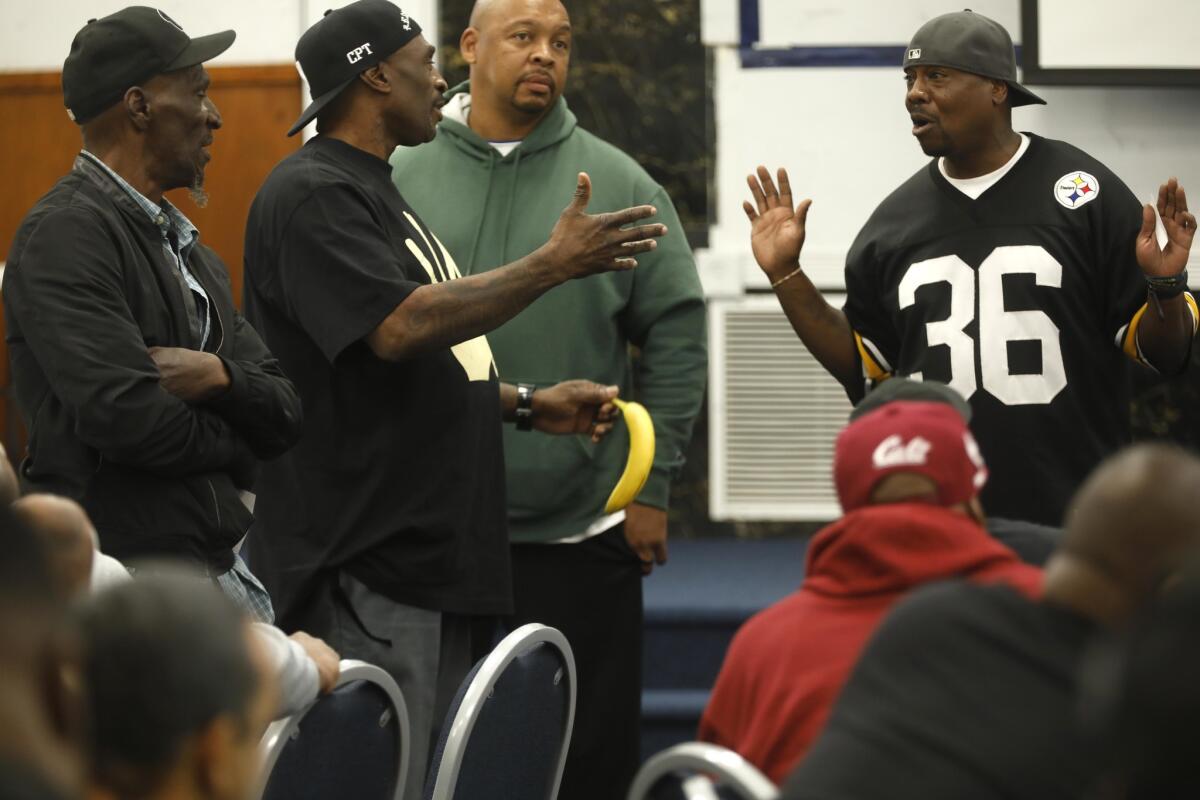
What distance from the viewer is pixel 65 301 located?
2441 millimetres

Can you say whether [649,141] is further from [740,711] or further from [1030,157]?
[740,711]

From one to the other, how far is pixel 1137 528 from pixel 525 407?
1936 mm

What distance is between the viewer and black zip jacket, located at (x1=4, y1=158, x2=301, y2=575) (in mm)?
2424

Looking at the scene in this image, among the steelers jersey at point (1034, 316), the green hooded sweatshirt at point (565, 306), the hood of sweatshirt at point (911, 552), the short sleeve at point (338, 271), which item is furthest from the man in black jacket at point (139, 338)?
the steelers jersey at point (1034, 316)

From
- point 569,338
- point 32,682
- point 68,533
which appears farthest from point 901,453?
point 569,338

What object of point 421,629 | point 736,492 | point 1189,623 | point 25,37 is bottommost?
point 736,492

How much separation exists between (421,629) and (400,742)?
65cm

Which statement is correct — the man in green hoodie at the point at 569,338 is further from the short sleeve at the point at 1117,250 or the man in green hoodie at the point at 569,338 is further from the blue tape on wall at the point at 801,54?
the blue tape on wall at the point at 801,54

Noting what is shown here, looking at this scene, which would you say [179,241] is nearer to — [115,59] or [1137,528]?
[115,59]

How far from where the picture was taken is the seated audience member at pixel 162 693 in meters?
1.15

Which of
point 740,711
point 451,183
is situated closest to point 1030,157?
point 451,183

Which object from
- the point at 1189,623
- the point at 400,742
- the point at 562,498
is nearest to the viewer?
the point at 1189,623

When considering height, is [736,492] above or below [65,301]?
below

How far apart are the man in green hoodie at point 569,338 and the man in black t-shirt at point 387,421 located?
0.60 metres
